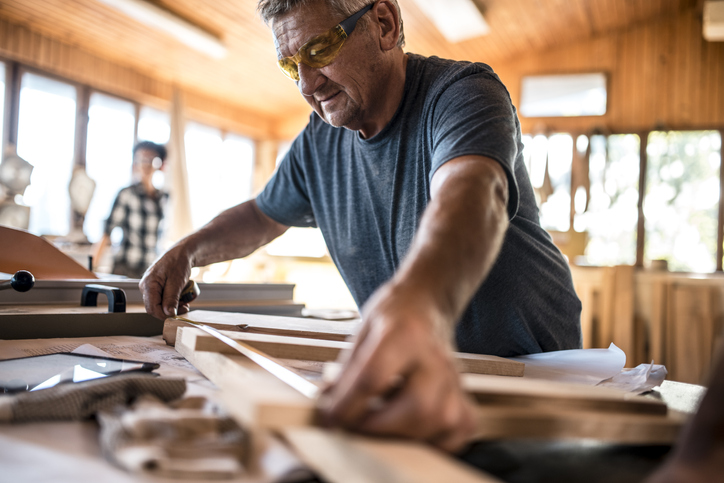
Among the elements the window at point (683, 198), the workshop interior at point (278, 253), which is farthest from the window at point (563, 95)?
the window at point (683, 198)

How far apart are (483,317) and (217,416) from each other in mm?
854

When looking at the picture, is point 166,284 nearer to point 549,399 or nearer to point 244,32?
point 549,399

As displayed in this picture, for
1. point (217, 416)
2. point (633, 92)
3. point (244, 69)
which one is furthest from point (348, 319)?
point (633, 92)

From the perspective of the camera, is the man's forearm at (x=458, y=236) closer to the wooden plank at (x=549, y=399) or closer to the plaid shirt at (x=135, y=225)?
the wooden plank at (x=549, y=399)

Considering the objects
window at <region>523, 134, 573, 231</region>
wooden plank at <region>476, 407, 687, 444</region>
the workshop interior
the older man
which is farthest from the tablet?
window at <region>523, 134, 573, 231</region>

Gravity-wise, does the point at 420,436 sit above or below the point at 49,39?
below

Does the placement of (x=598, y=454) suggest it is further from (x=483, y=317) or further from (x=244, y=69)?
(x=244, y=69)

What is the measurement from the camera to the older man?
0.50 meters

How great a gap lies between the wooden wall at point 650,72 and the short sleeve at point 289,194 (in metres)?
6.96

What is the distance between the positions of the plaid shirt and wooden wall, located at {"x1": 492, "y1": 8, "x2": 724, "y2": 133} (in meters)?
5.73

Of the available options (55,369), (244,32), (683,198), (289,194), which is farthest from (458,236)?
(683,198)

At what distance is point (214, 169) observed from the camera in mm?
8969

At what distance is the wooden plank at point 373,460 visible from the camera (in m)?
0.41

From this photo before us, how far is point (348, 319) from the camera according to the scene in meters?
1.82
